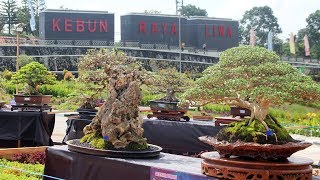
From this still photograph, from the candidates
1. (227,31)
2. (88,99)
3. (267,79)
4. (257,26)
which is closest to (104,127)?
Result: (267,79)

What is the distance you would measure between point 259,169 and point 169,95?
6826 mm

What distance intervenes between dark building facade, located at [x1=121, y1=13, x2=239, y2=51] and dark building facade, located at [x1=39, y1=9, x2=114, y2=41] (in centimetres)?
169

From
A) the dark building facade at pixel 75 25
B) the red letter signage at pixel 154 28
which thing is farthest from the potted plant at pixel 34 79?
the red letter signage at pixel 154 28

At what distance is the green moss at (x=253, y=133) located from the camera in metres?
3.79

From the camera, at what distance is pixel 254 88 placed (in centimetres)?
384

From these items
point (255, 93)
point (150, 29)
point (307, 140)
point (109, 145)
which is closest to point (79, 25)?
point (150, 29)

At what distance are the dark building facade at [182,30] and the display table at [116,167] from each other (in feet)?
109

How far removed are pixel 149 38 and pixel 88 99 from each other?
3014 centimetres

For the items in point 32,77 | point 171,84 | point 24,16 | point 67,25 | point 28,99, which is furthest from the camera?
point 24,16

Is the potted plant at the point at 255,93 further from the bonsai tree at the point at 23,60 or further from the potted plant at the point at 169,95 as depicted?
the bonsai tree at the point at 23,60

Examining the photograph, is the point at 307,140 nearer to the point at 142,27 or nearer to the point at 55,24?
the point at 55,24

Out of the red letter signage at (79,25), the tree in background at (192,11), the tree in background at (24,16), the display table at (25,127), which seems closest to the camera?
the display table at (25,127)

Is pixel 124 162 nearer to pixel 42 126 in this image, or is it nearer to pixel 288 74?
pixel 288 74

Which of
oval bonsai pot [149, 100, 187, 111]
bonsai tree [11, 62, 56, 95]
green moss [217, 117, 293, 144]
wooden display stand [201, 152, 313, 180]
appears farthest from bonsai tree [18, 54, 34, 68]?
wooden display stand [201, 152, 313, 180]
